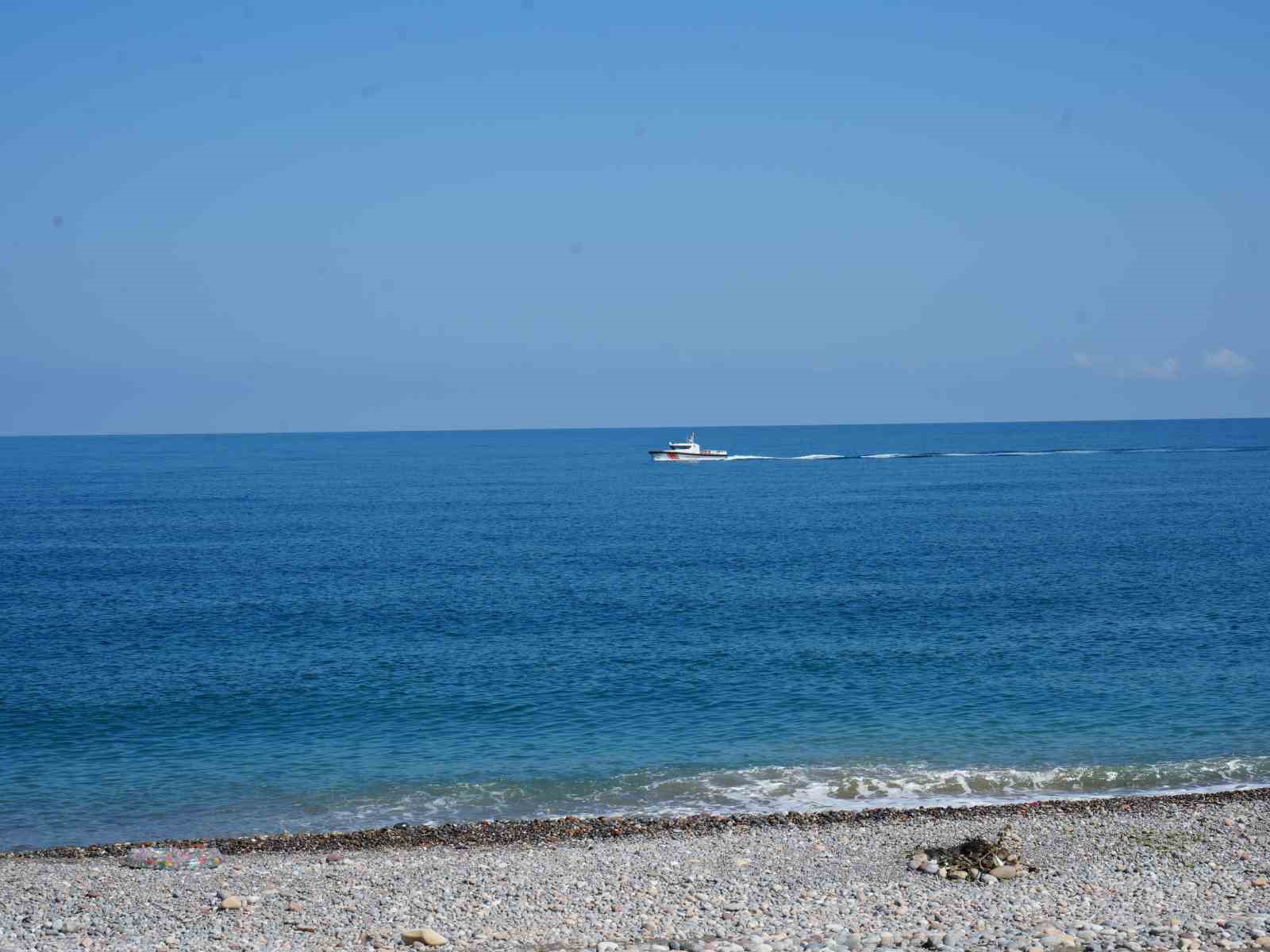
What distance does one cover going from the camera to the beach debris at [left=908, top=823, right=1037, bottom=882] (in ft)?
72.5

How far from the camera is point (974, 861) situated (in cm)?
2250

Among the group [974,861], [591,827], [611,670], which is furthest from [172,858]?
[611,670]

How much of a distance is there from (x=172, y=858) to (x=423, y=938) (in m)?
8.62

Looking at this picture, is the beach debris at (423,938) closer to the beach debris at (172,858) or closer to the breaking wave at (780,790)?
the beach debris at (172,858)

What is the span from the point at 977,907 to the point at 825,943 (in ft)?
12.0

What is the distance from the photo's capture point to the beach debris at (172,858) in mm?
24281

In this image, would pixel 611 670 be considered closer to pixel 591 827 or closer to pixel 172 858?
pixel 591 827

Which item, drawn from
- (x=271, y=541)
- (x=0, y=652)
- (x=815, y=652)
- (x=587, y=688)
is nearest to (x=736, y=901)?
(x=587, y=688)

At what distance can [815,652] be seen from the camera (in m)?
46.3

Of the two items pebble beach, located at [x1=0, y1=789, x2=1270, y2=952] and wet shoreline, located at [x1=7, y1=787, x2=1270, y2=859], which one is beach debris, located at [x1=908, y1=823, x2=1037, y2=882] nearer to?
pebble beach, located at [x1=0, y1=789, x2=1270, y2=952]

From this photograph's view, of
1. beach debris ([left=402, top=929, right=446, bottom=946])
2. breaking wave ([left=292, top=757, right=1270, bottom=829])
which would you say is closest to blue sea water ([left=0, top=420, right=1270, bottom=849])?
breaking wave ([left=292, top=757, right=1270, bottom=829])

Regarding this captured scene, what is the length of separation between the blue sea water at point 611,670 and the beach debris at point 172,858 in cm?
271

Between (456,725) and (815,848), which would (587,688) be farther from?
(815,848)

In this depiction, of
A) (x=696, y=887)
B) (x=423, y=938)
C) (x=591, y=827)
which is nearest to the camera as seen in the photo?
(x=423, y=938)
